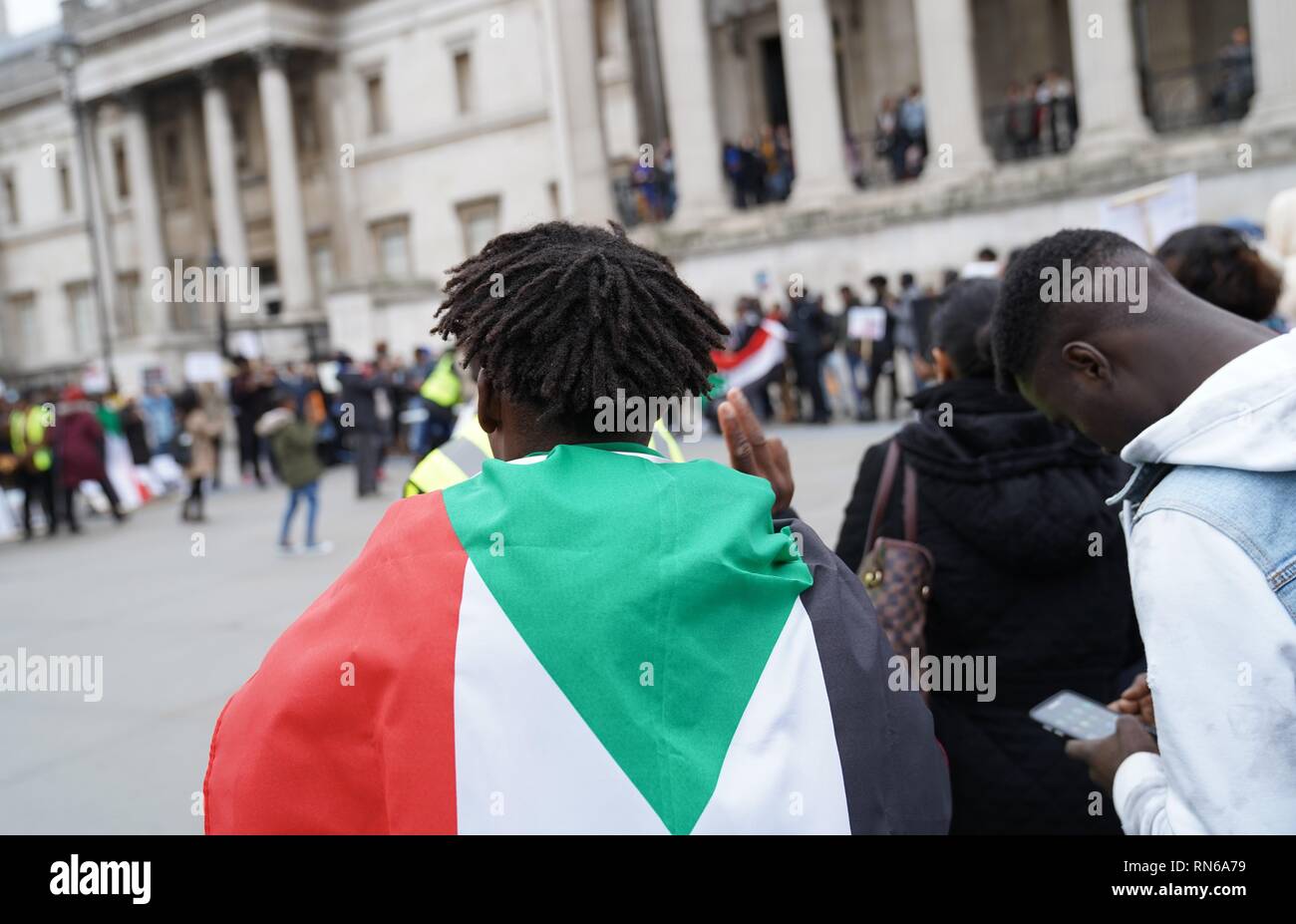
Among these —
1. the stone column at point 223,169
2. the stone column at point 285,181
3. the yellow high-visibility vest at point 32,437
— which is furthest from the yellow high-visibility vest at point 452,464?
the stone column at point 223,169

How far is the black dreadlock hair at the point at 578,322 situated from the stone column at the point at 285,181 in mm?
40280

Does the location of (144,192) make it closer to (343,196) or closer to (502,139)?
(343,196)

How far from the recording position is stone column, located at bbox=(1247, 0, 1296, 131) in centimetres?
1705

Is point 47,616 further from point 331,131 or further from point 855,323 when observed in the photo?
point 331,131

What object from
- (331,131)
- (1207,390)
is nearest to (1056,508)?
(1207,390)

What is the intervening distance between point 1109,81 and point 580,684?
1995 centimetres

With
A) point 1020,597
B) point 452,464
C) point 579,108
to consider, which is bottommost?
point 1020,597

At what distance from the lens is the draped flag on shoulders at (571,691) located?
1.53 meters

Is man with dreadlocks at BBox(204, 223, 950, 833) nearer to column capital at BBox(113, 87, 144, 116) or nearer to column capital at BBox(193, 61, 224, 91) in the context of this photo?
column capital at BBox(193, 61, 224, 91)

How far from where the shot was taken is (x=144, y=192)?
44.2 meters

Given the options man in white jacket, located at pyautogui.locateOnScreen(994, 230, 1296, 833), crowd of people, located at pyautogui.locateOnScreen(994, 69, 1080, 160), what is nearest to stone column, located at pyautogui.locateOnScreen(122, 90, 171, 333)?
crowd of people, located at pyautogui.locateOnScreen(994, 69, 1080, 160)

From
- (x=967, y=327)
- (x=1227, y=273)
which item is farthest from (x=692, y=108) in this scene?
(x=967, y=327)

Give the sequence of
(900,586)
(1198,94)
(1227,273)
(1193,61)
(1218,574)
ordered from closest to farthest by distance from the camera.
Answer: (1218,574)
(900,586)
(1227,273)
(1198,94)
(1193,61)

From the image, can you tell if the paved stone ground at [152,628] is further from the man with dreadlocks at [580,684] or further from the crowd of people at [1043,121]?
the crowd of people at [1043,121]
